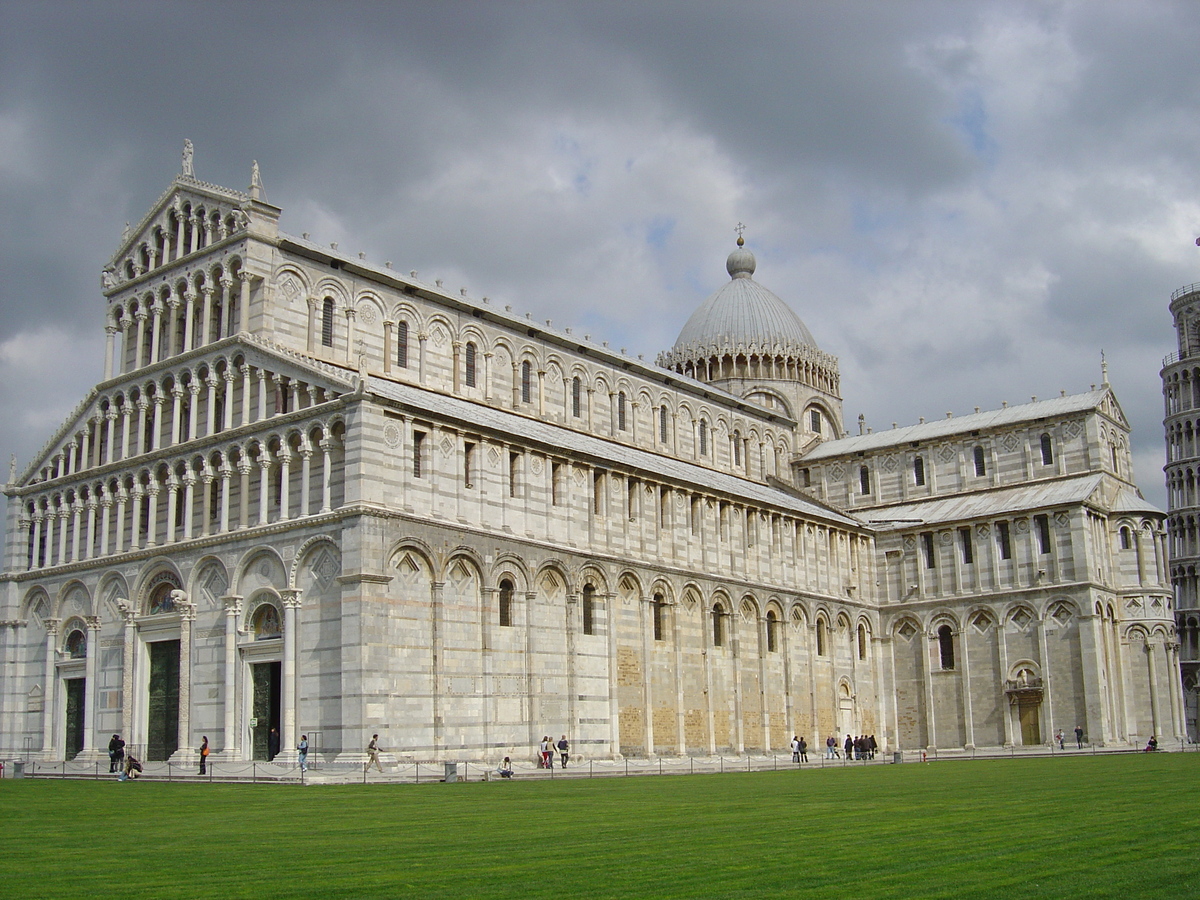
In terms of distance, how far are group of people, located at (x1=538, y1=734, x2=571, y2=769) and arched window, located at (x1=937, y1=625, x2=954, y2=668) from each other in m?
28.3

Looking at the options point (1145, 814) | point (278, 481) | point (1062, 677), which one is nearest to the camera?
point (1145, 814)

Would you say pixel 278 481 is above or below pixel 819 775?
above

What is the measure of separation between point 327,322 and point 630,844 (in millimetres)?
37543

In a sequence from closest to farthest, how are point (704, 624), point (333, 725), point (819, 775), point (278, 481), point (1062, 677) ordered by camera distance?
1. point (819, 775)
2. point (333, 725)
3. point (278, 481)
4. point (704, 624)
5. point (1062, 677)

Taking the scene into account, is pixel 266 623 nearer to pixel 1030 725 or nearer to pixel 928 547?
pixel 928 547

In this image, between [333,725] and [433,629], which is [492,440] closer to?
[433,629]

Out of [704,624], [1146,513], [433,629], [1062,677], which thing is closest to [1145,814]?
[433,629]

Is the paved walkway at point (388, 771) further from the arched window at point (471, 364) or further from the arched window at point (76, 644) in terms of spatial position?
the arched window at point (471, 364)

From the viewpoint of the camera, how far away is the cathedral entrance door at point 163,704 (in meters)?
45.9

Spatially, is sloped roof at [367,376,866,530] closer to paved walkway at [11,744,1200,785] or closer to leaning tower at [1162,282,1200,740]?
paved walkway at [11,744,1200,785]

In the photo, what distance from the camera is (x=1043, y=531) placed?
210 feet

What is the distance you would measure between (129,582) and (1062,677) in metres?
43.7

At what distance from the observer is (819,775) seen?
120 feet

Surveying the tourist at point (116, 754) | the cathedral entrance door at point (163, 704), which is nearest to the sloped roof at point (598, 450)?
the cathedral entrance door at point (163, 704)
